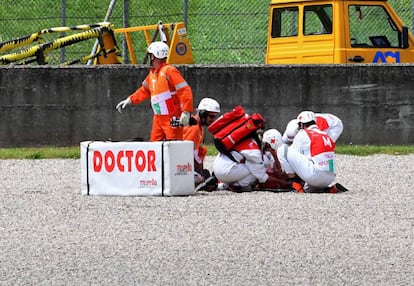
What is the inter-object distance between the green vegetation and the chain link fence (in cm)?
383

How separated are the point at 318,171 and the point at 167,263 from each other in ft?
15.2

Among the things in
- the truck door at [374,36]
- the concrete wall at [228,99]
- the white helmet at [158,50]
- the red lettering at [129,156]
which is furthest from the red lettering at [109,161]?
the truck door at [374,36]

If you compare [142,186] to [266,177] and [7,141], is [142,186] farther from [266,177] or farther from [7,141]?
[7,141]

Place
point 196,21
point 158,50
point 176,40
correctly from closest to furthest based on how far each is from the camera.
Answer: point 158,50 → point 176,40 → point 196,21

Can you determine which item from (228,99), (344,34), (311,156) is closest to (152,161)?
(311,156)

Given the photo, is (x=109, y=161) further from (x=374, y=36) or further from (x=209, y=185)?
(x=374, y=36)

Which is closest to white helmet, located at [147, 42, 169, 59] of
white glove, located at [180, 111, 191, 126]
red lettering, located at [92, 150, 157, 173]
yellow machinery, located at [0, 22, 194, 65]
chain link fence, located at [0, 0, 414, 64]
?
white glove, located at [180, 111, 191, 126]

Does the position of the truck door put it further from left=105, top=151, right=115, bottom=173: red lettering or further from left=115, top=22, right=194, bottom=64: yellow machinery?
left=105, top=151, right=115, bottom=173: red lettering

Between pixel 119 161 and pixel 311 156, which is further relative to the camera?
pixel 311 156

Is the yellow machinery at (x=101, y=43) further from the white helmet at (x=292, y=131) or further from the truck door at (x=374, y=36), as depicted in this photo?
the white helmet at (x=292, y=131)

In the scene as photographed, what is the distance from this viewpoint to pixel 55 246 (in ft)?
33.9

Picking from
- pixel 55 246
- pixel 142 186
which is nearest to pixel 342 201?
pixel 142 186

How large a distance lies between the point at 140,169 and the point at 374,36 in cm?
742

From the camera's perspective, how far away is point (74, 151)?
18.4 m
